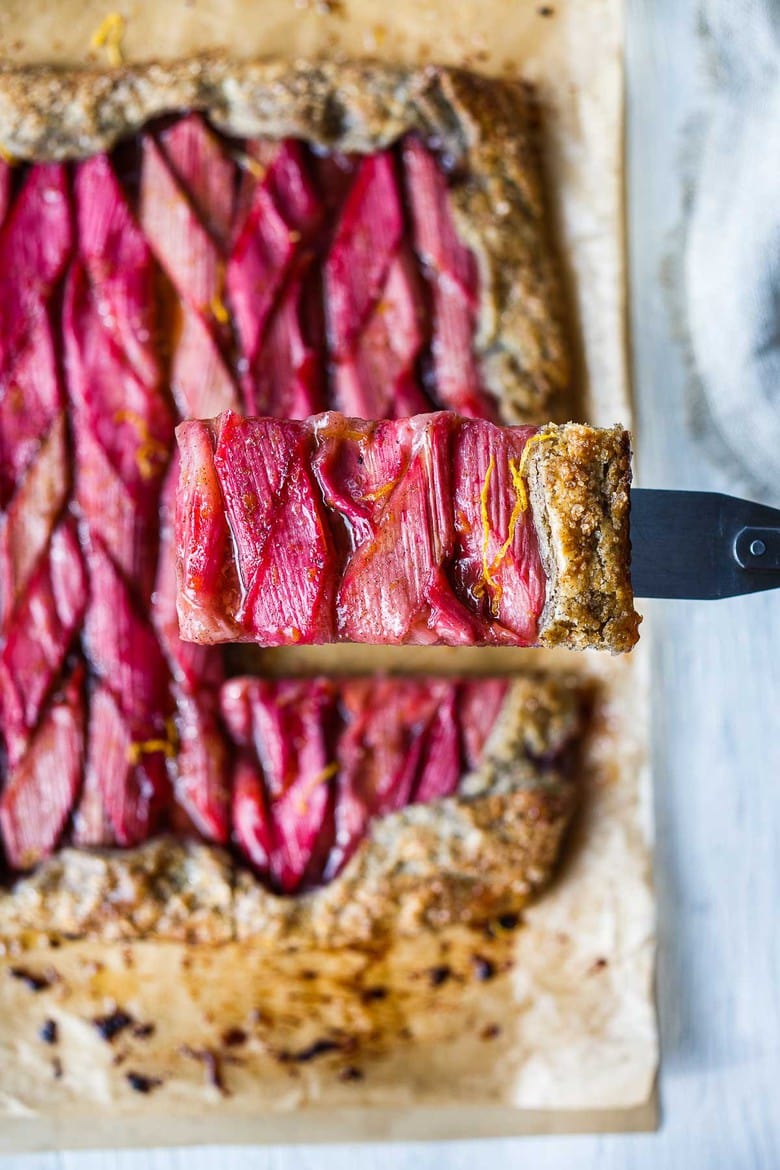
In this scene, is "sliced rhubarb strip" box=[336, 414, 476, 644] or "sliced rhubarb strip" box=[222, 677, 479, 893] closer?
"sliced rhubarb strip" box=[336, 414, 476, 644]

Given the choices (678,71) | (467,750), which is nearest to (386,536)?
(467,750)

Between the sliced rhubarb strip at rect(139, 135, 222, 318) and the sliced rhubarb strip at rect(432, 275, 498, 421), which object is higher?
the sliced rhubarb strip at rect(139, 135, 222, 318)

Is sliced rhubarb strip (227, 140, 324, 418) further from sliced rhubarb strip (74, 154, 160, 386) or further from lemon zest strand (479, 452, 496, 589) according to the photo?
lemon zest strand (479, 452, 496, 589)

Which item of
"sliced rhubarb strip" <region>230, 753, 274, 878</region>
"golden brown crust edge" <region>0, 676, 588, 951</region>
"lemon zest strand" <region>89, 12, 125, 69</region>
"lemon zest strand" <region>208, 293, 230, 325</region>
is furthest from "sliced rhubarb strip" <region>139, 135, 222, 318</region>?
"golden brown crust edge" <region>0, 676, 588, 951</region>

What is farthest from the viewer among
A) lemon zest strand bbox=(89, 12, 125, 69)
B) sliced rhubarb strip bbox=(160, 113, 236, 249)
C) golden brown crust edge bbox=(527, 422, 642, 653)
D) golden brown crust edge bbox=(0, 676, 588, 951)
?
lemon zest strand bbox=(89, 12, 125, 69)

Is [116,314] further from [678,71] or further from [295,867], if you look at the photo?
[678,71]

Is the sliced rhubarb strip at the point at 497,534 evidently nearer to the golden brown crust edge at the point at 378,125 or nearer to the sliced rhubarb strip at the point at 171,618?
the golden brown crust edge at the point at 378,125

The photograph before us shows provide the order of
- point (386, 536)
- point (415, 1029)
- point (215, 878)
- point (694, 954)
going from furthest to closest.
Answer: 1. point (694, 954)
2. point (415, 1029)
3. point (215, 878)
4. point (386, 536)
